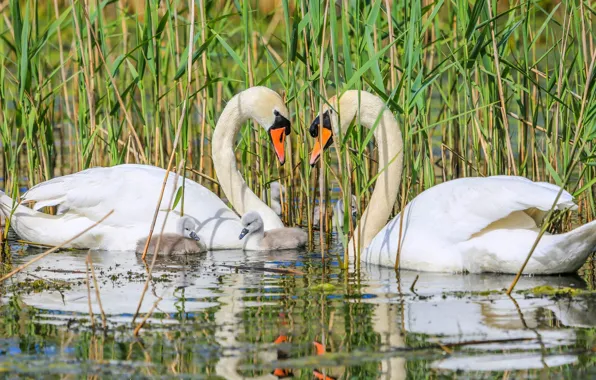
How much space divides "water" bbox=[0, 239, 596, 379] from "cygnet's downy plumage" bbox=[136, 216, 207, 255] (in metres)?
0.69

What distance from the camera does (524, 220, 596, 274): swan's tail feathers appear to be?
263 inches

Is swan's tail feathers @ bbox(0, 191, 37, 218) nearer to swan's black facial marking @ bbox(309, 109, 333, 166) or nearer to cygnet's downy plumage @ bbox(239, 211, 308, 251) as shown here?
cygnet's downy plumage @ bbox(239, 211, 308, 251)

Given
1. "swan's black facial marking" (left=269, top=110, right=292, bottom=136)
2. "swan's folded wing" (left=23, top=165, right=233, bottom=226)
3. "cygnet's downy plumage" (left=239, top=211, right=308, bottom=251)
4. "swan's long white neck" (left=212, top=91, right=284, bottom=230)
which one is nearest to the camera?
"cygnet's downy plumage" (left=239, top=211, right=308, bottom=251)

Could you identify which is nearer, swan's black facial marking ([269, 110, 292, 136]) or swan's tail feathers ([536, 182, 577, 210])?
swan's tail feathers ([536, 182, 577, 210])

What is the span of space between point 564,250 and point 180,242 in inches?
117

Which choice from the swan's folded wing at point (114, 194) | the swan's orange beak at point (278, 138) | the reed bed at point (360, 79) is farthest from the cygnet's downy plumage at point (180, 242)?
the swan's orange beak at point (278, 138)

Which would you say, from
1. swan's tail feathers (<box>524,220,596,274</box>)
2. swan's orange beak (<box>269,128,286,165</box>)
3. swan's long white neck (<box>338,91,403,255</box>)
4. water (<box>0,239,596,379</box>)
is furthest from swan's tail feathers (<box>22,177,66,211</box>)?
swan's tail feathers (<box>524,220,596,274</box>)

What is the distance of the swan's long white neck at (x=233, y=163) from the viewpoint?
9.05 metres

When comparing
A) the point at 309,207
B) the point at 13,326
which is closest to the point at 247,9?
the point at 309,207

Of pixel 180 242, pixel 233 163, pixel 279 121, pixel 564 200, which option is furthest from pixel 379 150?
pixel 564 200

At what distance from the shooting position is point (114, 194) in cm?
877

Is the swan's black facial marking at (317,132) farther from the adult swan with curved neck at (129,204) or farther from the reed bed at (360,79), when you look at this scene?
the adult swan with curved neck at (129,204)

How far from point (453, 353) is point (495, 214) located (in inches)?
80.0

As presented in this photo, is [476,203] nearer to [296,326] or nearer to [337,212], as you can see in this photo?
[337,212]
